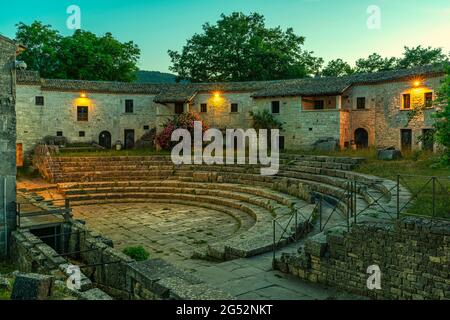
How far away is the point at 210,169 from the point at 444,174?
12764 mm

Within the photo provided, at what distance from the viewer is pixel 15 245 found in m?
12.6

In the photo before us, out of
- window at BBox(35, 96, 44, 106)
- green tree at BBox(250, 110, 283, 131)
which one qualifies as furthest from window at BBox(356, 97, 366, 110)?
window at BBox(35, 96, 44, 106)

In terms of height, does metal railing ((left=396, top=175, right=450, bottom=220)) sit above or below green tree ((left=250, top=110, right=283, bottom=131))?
below

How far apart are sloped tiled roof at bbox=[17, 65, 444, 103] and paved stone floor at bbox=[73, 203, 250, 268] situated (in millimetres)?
15921

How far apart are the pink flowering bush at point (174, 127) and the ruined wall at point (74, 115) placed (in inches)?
206

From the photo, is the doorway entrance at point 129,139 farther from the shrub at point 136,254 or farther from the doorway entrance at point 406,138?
the shrub at point 136,254

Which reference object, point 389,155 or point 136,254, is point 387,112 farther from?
point 136,254

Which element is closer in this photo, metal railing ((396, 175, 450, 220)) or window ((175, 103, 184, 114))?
metal railing ((396, 175, 450, 220))

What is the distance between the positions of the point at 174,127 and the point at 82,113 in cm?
937

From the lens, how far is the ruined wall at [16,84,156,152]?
106 ft

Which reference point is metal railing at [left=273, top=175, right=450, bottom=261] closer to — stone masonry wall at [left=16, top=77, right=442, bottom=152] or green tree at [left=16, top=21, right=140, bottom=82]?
stone masonry wall at [left=16, top=77, right=442, bottom=152]

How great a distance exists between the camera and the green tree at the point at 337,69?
46.2 meters

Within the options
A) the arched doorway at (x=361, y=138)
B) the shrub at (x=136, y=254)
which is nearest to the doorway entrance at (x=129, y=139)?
the arched doorway at (x=361, y=138)

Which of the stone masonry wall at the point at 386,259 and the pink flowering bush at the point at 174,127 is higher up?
the pink flowering bush at the point at 174,127
